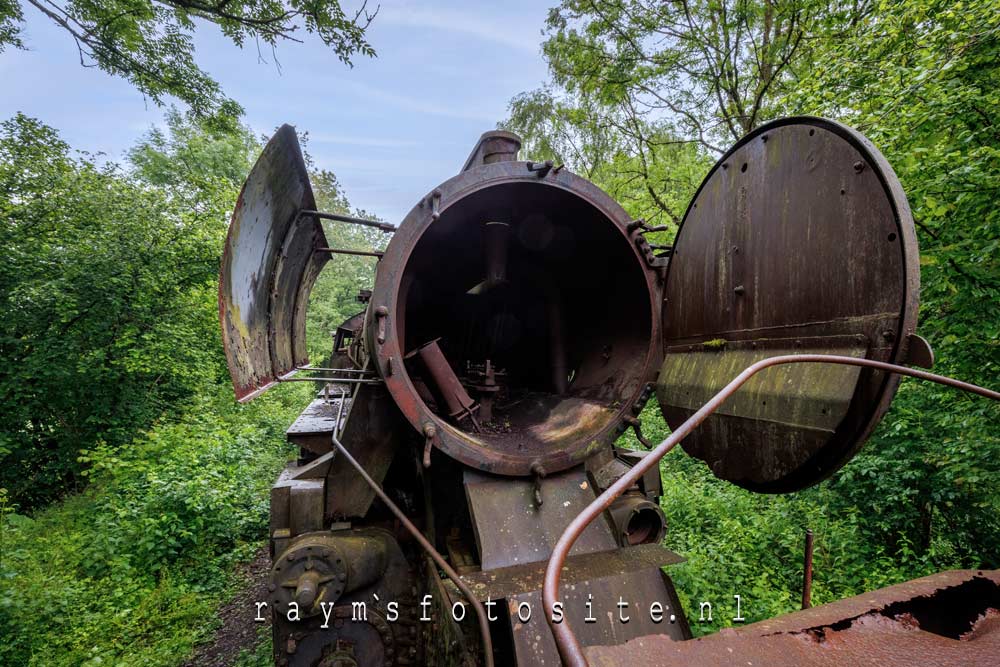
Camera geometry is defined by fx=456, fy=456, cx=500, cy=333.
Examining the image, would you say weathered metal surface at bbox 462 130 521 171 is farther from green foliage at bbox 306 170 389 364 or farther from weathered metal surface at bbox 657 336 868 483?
green foliage at bbox 306 170 389 364

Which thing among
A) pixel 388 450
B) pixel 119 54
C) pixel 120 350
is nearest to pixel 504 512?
pixel 388 450

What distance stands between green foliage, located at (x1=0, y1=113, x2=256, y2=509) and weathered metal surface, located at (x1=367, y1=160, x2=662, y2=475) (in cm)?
716

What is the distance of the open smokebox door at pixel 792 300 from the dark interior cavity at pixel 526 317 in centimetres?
45

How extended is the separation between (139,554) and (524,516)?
4843 mm

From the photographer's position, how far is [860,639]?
102cm

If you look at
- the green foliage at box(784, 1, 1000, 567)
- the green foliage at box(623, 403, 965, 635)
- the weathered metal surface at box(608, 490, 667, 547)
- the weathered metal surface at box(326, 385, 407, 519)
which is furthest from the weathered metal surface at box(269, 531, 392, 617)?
the green foliage at box(784, 1, 1000, 567)

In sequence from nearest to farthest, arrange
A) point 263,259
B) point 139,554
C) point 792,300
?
point 792,300, point 263,259, point 139,554

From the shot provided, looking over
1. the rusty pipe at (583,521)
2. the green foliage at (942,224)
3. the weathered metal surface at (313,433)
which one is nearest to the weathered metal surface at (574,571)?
the rusty pipe at (583,521)

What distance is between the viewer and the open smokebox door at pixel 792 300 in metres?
1.32

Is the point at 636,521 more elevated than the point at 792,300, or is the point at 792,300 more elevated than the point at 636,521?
the point at 792,300

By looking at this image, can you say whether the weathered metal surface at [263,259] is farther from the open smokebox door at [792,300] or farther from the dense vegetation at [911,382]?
the dense vegetation at [911,382]

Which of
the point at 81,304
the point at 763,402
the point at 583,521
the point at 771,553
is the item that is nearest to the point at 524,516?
the point at 763,402

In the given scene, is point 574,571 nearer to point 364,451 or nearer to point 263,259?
point 364,451

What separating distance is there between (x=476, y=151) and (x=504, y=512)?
2.05m
